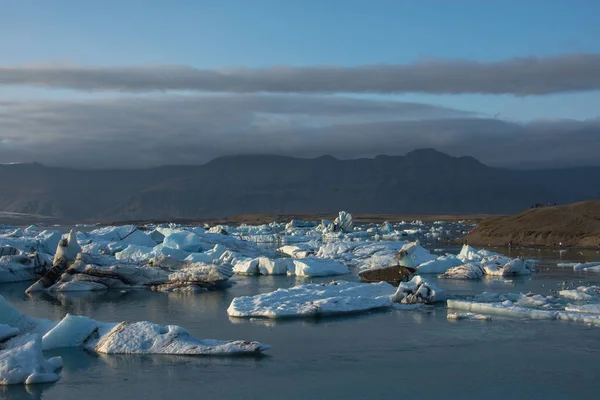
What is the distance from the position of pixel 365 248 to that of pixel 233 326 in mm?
20737

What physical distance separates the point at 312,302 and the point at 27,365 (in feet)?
25.9

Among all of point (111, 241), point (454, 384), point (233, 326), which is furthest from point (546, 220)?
point (454, 384)

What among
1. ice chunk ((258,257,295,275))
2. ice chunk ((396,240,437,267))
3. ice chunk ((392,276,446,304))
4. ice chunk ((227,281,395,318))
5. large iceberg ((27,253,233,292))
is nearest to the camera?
ice chunk ((227,281,395,318))

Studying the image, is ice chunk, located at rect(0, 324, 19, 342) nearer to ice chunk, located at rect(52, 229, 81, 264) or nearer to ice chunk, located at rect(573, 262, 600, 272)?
ice chunk, located at rect(52, 229, 81, 264)

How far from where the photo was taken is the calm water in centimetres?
1089

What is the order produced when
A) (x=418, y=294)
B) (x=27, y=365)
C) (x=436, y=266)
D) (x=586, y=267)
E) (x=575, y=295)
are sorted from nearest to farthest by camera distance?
(x=27, y=365)
(x=418, y=294)
(x=575, y=295)
(x=436, y=266)
(x=586, y=267)

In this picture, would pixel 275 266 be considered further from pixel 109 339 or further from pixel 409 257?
pixel 109 339

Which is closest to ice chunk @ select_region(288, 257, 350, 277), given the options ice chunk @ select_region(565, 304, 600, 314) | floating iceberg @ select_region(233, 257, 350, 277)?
floating iceberg @ select_region(233, 257, 350, 277)

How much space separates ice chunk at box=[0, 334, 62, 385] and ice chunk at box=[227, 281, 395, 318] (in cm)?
608

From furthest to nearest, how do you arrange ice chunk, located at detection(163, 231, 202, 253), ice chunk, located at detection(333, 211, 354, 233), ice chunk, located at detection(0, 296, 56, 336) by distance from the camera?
ice chunk, located at detection(333, 211, 354, 233) → ice chunk, located at detection(163, 231, 202, 253) → ice chunk, located at detection(0, 296, 56, 336)

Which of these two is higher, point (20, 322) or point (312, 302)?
point (20, 322)

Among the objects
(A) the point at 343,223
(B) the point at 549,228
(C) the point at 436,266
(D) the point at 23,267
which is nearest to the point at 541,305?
(C) the point at 436,266

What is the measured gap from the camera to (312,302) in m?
18.0

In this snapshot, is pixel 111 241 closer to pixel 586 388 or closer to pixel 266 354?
pixel 266 354
